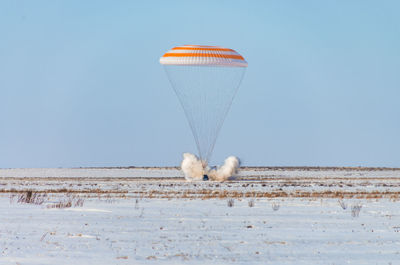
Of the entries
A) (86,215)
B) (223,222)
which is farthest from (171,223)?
(86,215)

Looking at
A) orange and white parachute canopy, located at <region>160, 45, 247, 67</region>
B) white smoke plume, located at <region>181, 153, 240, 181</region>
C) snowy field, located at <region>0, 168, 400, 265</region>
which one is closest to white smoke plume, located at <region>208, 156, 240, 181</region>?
white smoke plume, located at <region>181, 153, 240, 181</region>

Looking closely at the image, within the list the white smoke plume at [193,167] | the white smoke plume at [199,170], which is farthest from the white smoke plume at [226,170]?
the white smoke plume at [193,167]

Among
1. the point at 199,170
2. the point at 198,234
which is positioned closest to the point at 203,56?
the point at 199,170

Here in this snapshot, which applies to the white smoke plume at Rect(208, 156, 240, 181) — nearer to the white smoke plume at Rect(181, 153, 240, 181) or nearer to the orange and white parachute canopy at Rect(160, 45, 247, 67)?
the white smoke plume at Rect(181, 153, 240, 181)

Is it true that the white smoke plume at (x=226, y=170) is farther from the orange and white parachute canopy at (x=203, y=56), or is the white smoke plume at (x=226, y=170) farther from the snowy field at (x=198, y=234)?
the snowy field at (x=198, y=234)

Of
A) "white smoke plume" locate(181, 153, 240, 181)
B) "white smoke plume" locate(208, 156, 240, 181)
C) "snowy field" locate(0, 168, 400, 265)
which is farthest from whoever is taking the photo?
"white smoke plume" locate(208, 156, 240, 181)

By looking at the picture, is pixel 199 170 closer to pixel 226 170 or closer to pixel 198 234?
pixel 226 170
